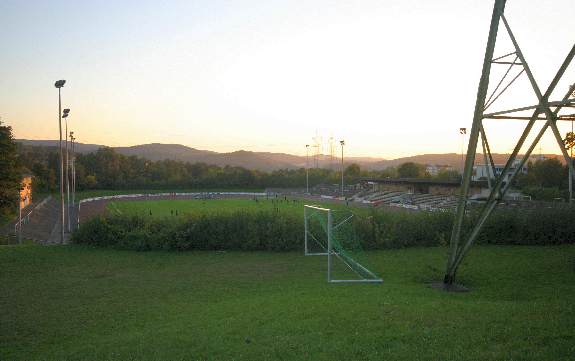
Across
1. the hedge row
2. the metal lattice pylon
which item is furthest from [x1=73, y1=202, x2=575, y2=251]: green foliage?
the metal lattice pylon

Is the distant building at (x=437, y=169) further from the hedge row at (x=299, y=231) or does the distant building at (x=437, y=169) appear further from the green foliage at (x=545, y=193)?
the hedge row at (x=299, y=231)

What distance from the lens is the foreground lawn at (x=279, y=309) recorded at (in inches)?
252

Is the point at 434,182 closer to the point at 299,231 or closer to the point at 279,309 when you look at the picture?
the point at 299,231

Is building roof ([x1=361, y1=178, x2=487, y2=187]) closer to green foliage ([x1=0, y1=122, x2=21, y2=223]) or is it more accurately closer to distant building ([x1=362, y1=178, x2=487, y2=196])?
distant building ([x1=362, y1=178, x2=487, y2=196])

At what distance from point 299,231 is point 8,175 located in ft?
80.0

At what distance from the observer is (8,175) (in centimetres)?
3462

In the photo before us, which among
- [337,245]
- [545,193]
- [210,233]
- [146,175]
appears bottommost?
[210,233]

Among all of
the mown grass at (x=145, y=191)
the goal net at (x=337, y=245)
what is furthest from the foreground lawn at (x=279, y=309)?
the mown grass at (x=145, y=191)

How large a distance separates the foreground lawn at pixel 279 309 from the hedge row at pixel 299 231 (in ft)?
5.96

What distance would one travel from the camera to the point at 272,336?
720 cm

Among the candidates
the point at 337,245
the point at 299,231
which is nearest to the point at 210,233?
the point at 299,231

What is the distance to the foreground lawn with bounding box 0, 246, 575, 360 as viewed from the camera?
640 cm

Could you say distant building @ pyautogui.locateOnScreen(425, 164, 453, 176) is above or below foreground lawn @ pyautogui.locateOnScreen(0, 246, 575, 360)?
above

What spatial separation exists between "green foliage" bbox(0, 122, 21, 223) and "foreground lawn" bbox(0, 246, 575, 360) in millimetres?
17036
